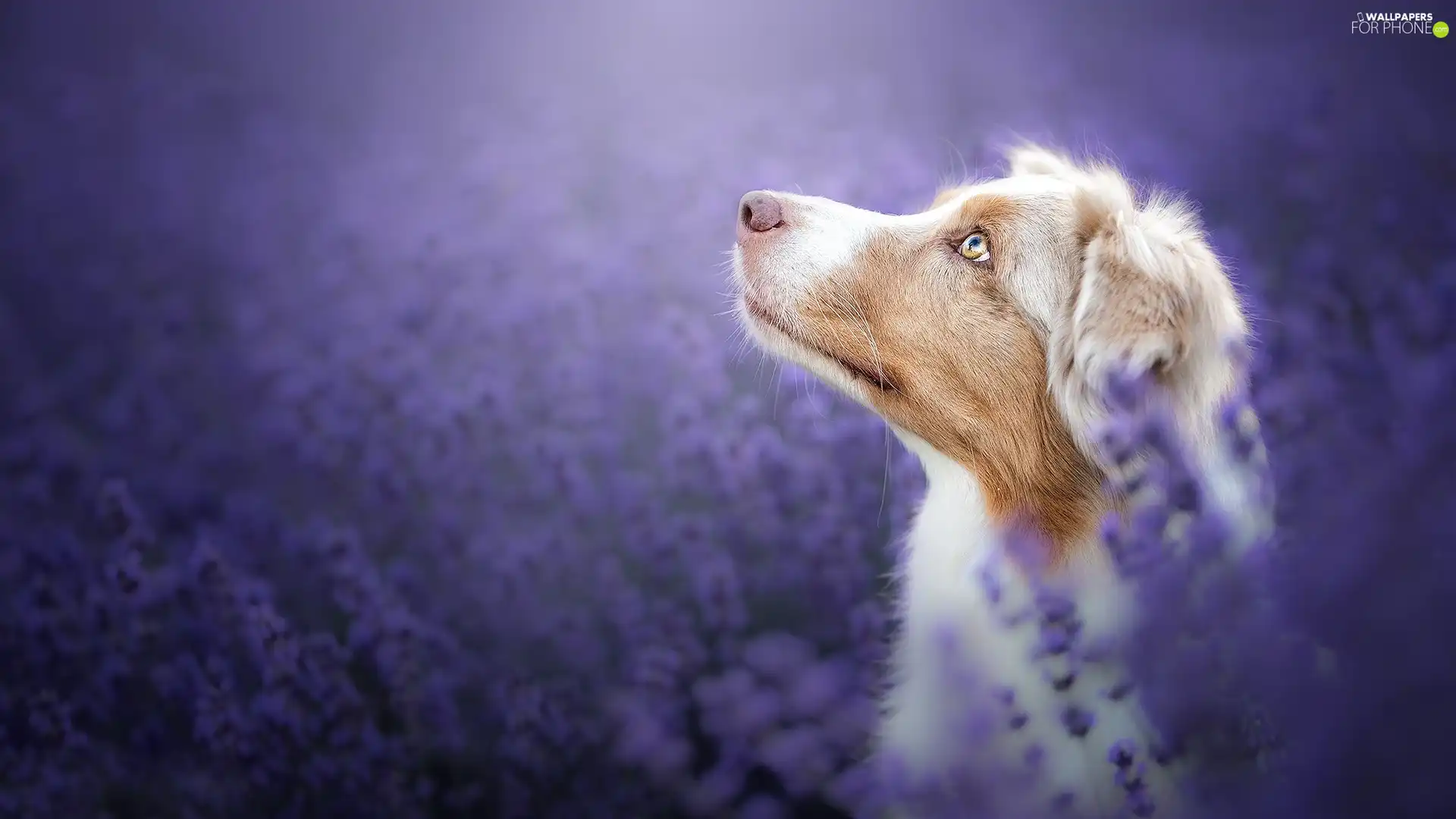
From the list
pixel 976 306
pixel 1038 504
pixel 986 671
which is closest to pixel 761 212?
pixel 976 306

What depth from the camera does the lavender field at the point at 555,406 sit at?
88cm

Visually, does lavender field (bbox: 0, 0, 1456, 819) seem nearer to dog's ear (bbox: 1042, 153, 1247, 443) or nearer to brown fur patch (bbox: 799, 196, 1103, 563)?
dog's ear (bbox: 1042, 153, 1247, 443)

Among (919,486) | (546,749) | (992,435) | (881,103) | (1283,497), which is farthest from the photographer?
(881,103)

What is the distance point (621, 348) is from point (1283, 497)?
1427mm

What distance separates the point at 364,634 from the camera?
1.27 m

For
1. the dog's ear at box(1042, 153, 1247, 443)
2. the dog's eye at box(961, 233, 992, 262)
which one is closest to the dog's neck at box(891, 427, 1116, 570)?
the dog's ear at box(1042, 153, 1247, 443)

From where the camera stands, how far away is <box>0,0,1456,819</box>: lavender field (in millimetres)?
885

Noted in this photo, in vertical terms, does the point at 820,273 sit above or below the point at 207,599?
above

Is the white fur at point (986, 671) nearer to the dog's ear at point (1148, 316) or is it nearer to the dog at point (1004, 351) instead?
the dog at point (1004, 351)

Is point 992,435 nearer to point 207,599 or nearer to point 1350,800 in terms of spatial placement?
point 1350,800

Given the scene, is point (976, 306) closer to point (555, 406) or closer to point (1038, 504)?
point (1038, 504)

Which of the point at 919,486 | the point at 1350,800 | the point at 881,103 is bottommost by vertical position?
the point at 1350,800

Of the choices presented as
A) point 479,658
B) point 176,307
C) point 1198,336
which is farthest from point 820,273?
point 176,307

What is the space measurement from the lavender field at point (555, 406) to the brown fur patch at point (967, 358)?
268 mm
